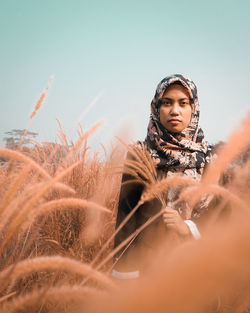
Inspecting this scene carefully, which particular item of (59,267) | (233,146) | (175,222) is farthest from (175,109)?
(59,267)

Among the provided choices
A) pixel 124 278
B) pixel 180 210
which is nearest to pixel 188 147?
pixel 180 210

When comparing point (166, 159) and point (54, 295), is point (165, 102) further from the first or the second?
point (54, 295)

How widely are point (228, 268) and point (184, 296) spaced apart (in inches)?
2.6

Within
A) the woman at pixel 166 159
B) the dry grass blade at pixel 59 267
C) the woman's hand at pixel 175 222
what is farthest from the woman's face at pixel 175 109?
the dry grass blade at pixel 59 267

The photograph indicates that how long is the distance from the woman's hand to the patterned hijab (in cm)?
34

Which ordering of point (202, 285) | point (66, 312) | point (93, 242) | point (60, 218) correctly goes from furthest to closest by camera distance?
point (60, 218)
point (93, 242)
point (66, 312)
point (202, 285)

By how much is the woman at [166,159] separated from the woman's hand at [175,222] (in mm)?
119

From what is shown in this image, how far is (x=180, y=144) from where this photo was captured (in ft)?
4.62

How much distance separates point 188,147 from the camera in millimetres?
1404

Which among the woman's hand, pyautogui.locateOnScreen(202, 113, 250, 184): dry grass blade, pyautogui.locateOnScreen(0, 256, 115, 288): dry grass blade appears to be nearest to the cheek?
the woman's hand

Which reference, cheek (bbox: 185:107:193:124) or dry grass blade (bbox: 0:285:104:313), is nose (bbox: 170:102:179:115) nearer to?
cheek (bbox: 185:107:193:124)

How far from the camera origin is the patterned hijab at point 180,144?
4.52 ft

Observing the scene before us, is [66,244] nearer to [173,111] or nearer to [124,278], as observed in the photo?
[124,278]

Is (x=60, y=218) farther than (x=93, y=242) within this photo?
Yes
